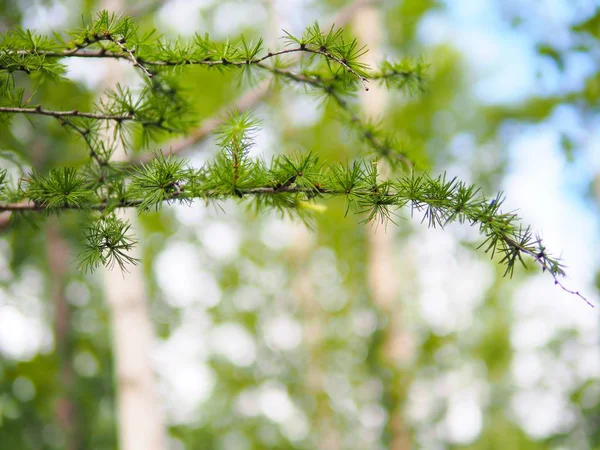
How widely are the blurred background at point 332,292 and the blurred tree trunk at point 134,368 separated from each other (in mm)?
17

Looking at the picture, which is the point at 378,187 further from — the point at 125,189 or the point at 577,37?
the point at 577,37

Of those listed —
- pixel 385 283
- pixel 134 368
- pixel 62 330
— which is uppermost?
pixel 62 330

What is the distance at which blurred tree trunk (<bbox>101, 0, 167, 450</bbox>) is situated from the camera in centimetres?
301

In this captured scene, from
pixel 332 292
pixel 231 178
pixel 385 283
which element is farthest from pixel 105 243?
pixel 332 292

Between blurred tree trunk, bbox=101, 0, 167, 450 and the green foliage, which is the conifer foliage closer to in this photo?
the green foliage

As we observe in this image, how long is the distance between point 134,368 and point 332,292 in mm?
7330

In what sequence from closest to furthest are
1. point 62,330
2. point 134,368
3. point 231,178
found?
point 231,178 → point 134,368 → point 62,330

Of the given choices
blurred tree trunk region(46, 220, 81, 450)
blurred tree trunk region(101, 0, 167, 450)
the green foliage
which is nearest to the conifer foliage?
the green foliage

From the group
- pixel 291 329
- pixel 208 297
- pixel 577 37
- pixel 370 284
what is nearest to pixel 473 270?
pixel 291 329

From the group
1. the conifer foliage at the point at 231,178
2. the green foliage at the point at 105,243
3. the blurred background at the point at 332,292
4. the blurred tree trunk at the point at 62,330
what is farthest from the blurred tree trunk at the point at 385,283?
the blurred tree trunk at the point at 62,330

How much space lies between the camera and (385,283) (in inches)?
197

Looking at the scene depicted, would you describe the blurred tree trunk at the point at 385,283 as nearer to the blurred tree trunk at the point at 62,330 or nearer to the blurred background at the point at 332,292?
the blurred background at the point at 332,292

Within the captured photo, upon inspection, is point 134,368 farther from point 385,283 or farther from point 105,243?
point 385,283

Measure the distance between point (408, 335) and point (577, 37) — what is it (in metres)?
2.77
